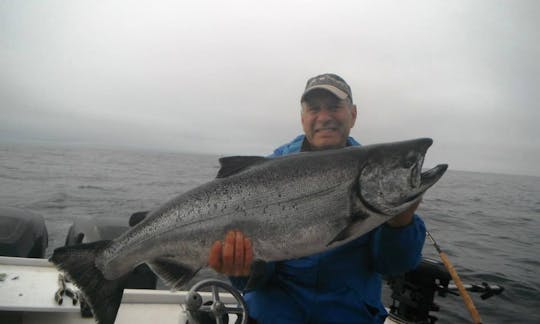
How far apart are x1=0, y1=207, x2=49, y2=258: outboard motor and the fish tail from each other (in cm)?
364

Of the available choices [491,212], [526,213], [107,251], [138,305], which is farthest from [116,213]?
[526,213]

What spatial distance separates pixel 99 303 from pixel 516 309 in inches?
451

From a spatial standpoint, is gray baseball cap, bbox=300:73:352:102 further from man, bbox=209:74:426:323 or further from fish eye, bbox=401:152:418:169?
man, bbox=209:74:426:323

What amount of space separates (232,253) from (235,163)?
910 mm

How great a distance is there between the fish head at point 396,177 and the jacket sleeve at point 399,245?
0.39 metres

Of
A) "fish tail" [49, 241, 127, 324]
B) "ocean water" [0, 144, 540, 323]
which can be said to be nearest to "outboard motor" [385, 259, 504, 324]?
"fish tail" [49, 241, 127, 324]

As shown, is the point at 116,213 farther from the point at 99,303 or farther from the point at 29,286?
the point at 99,303

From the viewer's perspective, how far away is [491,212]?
2830 cm

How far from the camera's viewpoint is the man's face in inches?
169

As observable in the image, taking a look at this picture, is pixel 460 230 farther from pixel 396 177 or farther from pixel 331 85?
pixel 396 177

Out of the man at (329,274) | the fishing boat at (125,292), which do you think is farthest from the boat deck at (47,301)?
the man at (329,274)

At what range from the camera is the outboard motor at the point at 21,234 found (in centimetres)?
593

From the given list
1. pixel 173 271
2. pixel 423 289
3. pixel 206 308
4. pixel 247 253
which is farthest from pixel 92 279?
pixel 423 289

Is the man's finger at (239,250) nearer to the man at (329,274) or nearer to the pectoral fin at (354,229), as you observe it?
the man at (329,274)
